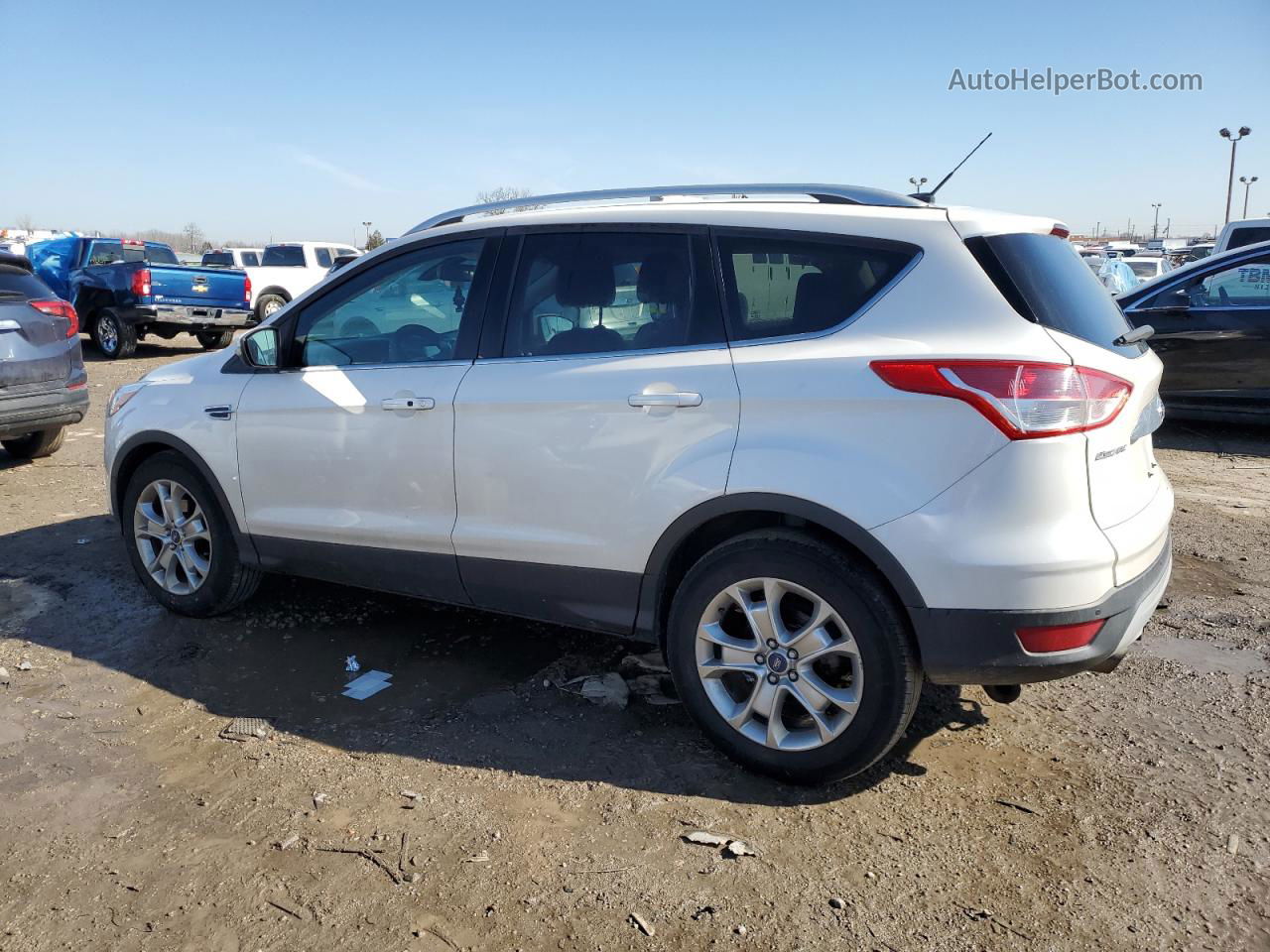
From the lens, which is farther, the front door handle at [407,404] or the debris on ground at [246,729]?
the front door handle at [407,404]

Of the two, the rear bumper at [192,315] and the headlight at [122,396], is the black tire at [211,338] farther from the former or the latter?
the headlight at [122,396]

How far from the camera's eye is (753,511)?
3.31 meters

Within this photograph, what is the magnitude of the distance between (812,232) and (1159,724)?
2241 millimetres

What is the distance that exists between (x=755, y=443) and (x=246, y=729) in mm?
2200

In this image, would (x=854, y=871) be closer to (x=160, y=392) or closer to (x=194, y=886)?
(x=194, y=886)

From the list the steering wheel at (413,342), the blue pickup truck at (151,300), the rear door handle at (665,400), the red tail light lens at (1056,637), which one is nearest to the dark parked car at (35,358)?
the steering wheel at (413,342)

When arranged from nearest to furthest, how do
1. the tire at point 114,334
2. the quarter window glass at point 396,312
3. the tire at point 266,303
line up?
the quarter window glass at point 396,312, the tire at point 114,334, the tire at point 266,303

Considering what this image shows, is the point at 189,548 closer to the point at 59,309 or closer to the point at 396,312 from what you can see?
the point at 396,312

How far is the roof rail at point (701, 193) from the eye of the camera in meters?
3.41

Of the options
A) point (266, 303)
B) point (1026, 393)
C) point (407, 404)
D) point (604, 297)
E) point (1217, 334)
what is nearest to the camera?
point (1026, 393)

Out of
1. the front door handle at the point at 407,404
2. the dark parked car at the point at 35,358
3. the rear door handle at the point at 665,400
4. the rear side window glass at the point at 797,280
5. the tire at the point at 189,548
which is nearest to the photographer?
the rear side window glass at the point at 797,280

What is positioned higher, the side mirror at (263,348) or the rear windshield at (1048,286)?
the rear windshield at (1048,286)

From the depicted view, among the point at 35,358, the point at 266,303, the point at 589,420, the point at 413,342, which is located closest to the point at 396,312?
the point at 413,342

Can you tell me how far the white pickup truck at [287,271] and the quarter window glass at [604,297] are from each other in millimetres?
17432
